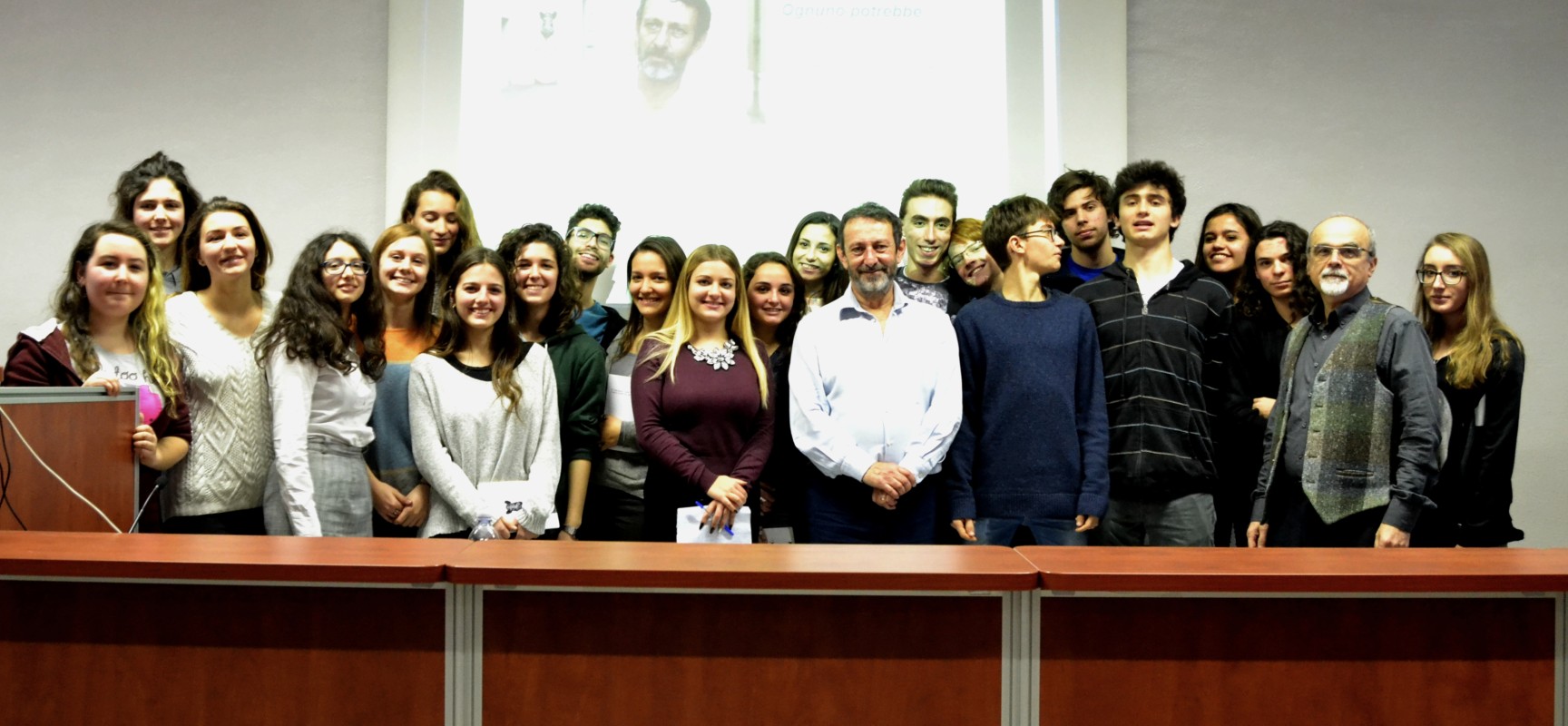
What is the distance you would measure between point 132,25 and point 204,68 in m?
0.33

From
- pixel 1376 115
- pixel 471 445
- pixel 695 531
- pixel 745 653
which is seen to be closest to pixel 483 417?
pixel 471 445

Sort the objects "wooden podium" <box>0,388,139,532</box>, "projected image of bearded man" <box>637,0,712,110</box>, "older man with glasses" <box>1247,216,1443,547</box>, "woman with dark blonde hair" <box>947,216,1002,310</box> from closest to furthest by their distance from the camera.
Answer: "wooden podium" <box>0,388,139,532</box> → "older man with glasses" <box>1247,216,1443,547</box> → "woman with dark blonde hair" <box>947,216,1002,310</box> → "projected image of bearded man" <box>637,0,712,110</box>

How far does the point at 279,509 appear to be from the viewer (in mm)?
2703

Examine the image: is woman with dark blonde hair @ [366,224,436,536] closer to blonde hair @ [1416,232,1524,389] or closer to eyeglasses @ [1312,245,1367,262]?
eyeglasses @ [1312,245,1367,262]

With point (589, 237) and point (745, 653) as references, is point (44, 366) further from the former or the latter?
point (745, 653)

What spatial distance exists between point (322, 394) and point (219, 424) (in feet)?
0.79

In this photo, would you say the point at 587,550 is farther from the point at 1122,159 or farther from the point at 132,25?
the point at 132,25

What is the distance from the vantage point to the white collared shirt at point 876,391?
2.75 m

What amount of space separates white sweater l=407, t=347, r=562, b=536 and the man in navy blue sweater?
1037mm

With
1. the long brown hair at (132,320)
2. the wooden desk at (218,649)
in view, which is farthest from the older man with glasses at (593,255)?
the wooden desk at (218,649)

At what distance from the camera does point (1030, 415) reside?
9.27 feet

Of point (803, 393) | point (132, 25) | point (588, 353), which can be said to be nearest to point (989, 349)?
point (803, 393)

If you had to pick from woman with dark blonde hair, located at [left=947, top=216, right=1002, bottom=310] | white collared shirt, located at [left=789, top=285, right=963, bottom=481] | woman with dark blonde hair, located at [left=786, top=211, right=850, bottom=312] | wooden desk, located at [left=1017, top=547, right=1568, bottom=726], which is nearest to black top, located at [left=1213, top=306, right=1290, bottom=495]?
woman with dark blonde hair, located at [left=947, top=216, right=1002, bottom=310]

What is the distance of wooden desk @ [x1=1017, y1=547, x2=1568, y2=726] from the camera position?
6.04 ft
